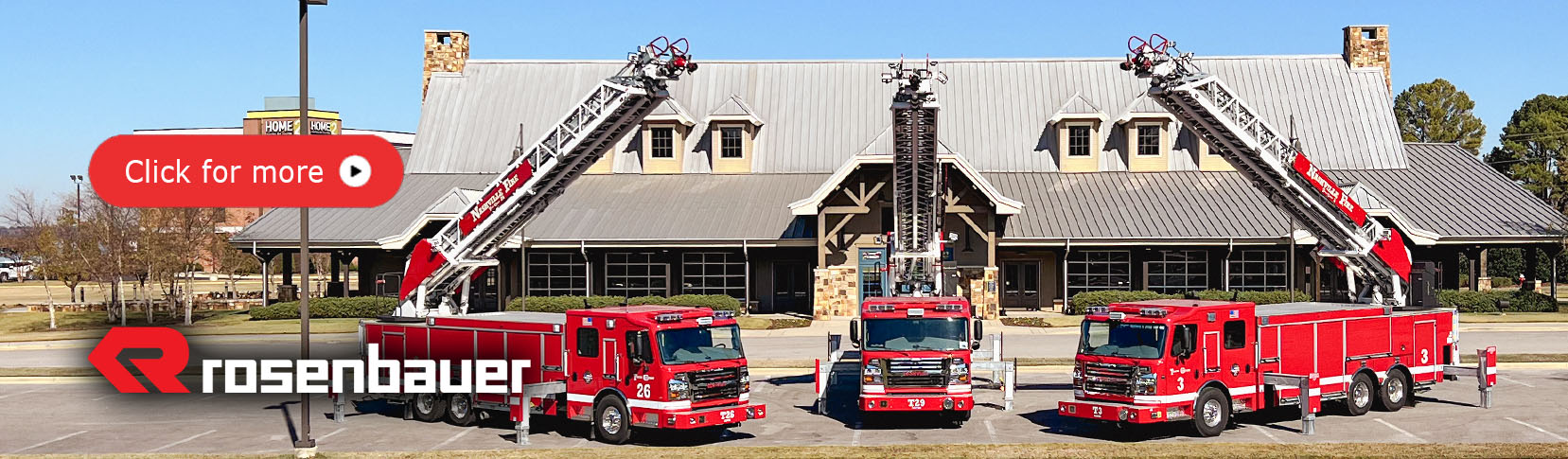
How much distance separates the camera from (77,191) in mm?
54094

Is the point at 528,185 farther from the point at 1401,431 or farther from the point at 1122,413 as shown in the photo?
the point at 1401,431

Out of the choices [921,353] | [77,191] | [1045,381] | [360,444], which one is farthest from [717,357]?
[77,191]

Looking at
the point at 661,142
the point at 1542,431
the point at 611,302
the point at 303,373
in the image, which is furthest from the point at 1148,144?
the point at 303,373

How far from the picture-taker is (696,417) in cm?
2125

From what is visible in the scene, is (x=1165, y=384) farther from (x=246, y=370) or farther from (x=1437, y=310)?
(x=246, y=370)

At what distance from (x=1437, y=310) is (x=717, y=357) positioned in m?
14.2

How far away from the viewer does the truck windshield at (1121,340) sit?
71.2ft

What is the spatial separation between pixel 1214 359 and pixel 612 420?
9.57 m

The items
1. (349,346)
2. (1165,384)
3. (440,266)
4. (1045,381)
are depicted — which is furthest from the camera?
(349,346)

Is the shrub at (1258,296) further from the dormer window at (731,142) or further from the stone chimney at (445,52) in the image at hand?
the stone chimney at (445,52)

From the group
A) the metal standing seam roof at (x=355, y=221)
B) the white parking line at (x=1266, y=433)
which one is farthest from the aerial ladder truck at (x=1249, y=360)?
the metal standing seam roof at (x=355, y=221)

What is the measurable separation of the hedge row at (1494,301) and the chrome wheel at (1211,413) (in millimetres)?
32471

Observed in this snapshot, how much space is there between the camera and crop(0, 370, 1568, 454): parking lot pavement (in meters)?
22.2

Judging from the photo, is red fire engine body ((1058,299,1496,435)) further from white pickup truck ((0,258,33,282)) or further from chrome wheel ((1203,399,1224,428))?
white pickup truck ((0,258,33,282))
